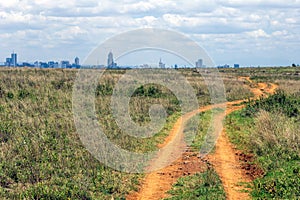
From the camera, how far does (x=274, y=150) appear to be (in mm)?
12117

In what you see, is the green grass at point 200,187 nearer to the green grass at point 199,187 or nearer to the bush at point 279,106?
the green grass at point 199,187

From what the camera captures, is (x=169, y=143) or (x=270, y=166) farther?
(x=169, y=143)

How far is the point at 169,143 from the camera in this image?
14.7 m

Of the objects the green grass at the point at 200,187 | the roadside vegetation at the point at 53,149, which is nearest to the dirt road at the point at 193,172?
the green grass at the point at 200,187

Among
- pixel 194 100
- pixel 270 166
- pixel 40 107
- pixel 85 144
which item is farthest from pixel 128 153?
pixel 194 100

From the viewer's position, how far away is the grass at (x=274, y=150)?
9094 millimetres

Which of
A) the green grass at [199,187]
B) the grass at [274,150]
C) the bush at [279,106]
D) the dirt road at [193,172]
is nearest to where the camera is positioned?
the green grass at [199,187]

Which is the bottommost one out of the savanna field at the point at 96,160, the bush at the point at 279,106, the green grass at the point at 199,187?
the green grass at the point at 199,187

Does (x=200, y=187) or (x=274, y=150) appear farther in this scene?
(x=274, y=150)

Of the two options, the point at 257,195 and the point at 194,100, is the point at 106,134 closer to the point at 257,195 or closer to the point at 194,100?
the point at 257,195

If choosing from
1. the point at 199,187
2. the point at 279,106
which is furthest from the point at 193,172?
the point at 279,106

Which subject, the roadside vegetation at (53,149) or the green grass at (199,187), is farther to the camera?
the roadside vegetation at (53,149)

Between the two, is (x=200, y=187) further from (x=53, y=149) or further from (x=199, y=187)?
(x=53, y=149)

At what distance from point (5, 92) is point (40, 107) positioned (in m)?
4.52
